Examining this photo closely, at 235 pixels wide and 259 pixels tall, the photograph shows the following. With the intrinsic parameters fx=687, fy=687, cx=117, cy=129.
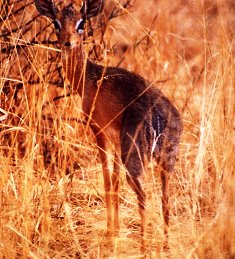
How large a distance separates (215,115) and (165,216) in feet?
2.83

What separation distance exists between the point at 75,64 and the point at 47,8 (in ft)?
1.49

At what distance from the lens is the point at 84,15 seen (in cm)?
473

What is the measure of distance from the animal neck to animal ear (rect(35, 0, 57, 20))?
282 millimetres

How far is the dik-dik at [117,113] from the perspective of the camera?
13.4 ft

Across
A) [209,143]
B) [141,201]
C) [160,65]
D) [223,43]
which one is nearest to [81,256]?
[141,201]

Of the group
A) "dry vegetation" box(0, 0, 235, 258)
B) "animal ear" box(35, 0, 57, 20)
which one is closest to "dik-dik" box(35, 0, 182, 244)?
"animal ear" box(35, 0, 57, 20)

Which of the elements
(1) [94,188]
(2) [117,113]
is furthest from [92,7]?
(1) [94,188]

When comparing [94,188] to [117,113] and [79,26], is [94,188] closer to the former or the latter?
[117,113]

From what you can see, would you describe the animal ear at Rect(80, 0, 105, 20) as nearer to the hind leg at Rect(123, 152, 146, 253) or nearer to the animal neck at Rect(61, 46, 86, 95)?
the animal neck at Rect(61, 46, 86, 95)

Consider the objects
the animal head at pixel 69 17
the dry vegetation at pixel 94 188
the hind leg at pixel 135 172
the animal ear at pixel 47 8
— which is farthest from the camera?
the animal ear at pixel 47 8

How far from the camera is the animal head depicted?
458 centimetres

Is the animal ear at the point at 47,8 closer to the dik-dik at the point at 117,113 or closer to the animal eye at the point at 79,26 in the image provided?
the dik-dik at the point at 117,113

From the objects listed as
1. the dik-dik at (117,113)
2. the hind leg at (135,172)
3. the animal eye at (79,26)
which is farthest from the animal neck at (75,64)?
the hind leg at (135,172)

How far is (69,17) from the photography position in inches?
181
